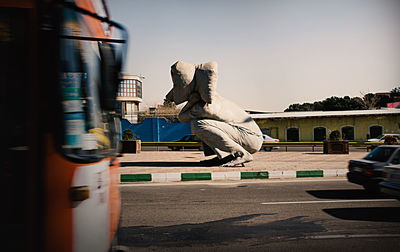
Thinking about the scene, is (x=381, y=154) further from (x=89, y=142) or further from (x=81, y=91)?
(x=81, y=91)

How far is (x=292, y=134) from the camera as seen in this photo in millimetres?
30766

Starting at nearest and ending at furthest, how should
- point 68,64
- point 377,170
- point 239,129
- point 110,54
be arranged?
point 68,64 < point 110,54 < point 377,170 < point 239,129

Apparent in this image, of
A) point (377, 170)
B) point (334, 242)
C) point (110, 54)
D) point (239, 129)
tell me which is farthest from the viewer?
point (239, 129)

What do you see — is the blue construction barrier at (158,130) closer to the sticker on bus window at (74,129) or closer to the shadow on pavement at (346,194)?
the shadow on pavement at (346,194)

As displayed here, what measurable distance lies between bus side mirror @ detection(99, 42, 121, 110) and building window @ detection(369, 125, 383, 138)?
31163 millimetres

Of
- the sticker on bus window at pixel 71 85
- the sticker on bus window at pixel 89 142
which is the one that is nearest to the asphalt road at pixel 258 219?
the sticker on bus window at pixel 89 142

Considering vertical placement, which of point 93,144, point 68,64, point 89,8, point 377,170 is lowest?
point 377,170

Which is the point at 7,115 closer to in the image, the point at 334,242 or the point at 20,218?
the point at 20,218

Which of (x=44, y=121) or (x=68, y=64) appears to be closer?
(x=44, y=121)

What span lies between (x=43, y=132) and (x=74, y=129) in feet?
0.81

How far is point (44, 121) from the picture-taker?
2107mm

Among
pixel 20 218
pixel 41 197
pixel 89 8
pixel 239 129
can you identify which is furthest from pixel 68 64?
pixel 239 129

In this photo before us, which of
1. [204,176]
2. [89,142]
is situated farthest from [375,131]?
[89,142]

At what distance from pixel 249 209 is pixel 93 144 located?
3585 millimetres
